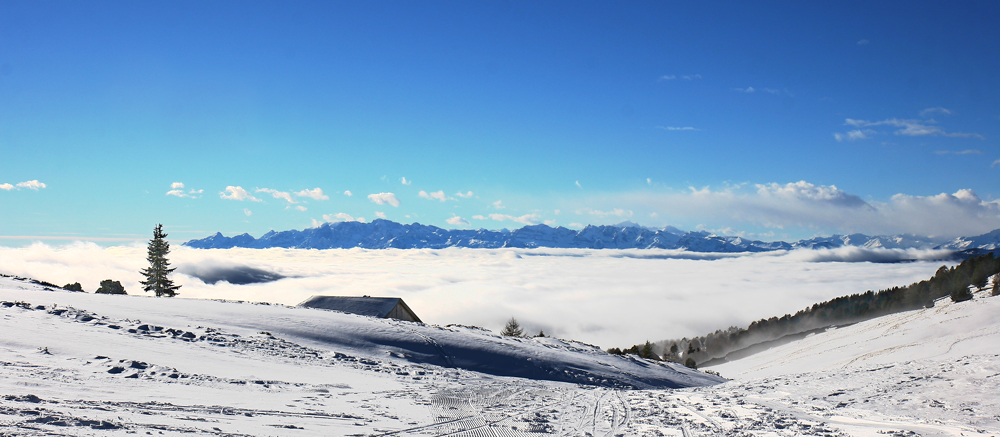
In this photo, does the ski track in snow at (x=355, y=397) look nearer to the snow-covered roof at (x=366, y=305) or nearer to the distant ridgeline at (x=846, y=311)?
the snow-covered roof at (x=366, y=305)

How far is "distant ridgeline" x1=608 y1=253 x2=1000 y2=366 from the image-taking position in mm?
107688

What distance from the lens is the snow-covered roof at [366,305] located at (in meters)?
39.7

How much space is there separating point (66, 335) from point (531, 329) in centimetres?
18766

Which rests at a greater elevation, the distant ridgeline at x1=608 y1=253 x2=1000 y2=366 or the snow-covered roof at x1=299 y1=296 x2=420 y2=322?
the snow-covered roof at x1=299 y1=296 x2=420 y2=322

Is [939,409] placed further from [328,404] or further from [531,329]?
[531,329]

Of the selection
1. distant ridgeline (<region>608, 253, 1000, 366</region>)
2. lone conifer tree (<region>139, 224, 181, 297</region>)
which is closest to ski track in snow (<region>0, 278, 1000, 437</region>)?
lone conifer tree (<region>139, 224, 181, 297</region>)

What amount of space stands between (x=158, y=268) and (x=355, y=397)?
65561mm

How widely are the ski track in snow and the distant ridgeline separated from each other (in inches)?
3710

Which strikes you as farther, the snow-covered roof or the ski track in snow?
the snow-covered roof

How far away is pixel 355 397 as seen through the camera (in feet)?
37.6

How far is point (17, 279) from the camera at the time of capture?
1250 inches

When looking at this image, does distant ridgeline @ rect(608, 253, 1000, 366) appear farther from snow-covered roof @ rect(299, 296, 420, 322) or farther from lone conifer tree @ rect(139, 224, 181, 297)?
lone conifer tree @ rect(139, 224, 181, 297)

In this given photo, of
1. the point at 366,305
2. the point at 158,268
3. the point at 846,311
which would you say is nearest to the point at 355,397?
the point at 366,305

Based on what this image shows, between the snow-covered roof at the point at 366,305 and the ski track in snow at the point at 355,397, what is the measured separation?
2165cm
